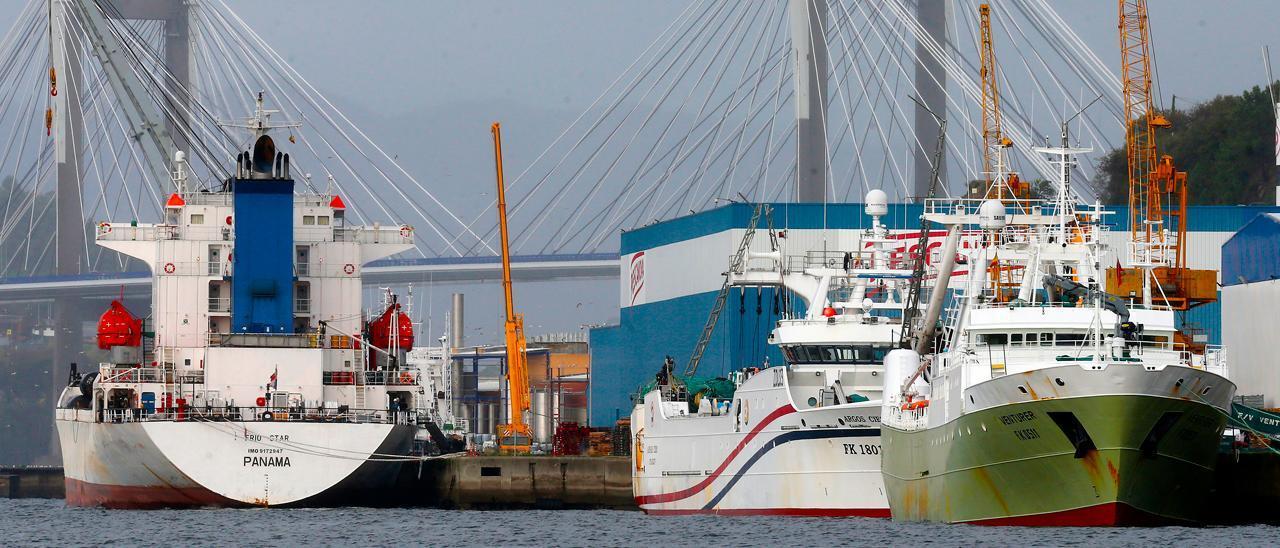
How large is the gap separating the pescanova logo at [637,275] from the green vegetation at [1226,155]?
71.8 feet

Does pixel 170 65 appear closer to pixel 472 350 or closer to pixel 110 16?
pixel 110 16

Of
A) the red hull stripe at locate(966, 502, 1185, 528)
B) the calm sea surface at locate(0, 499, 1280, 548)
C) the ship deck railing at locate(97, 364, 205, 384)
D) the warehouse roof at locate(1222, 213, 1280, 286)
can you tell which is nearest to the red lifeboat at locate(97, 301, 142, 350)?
the ship deck railing at locate(97, 364, 205, 384)

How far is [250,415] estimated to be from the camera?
2005 inches

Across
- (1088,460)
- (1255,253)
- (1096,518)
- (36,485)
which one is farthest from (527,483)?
(36,485)

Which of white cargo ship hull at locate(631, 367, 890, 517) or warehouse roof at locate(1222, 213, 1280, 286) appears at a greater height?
warehouse roof at locate(1222, 213, 1280, 286)

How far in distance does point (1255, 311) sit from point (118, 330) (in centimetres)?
2893

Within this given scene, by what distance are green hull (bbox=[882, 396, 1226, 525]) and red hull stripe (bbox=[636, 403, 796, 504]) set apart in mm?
8234

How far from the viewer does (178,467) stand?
1940 inches

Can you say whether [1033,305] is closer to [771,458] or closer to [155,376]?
[771,458]

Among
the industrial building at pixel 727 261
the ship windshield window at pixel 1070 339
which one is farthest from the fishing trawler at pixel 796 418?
the industrial building at pixel 727 261

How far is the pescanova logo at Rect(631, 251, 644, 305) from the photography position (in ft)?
269

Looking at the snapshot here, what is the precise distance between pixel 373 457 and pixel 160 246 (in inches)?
370

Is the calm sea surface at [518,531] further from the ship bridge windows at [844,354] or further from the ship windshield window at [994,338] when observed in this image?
the ship bridge windows at [844,354]

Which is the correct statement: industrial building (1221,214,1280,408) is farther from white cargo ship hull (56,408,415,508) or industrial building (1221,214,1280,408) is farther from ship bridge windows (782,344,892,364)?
white cargo ship hull (56,408,415,508)
